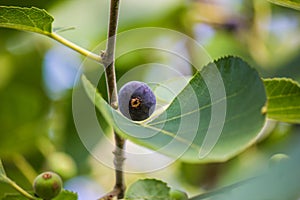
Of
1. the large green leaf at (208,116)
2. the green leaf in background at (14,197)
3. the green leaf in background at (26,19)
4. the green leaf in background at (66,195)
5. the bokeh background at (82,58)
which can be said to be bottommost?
the bokeh background at (82,58)

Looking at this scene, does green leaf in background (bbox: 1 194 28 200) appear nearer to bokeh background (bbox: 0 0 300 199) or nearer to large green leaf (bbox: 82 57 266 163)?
large green leaf (bbox: 82 57 266 163)

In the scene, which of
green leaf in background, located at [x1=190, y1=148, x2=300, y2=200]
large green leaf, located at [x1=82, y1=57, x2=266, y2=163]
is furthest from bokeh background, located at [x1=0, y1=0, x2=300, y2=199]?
green leaf in background, located at [x1=190, y1=148, x2=300, y2=200]

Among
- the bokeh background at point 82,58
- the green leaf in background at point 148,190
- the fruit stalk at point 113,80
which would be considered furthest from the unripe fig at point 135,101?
the bokeh background at point 82,58

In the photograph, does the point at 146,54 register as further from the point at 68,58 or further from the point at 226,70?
the point at 226,70

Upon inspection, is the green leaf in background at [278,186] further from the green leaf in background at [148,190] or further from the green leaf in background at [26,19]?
the green leaf in background at [26,19]

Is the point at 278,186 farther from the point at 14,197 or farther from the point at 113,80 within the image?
the point at 14,197

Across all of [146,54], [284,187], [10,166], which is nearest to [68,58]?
[146,54]
